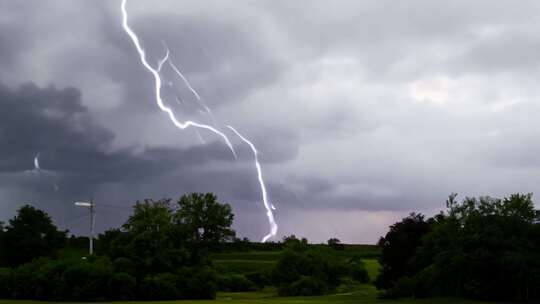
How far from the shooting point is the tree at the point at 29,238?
96.6 m

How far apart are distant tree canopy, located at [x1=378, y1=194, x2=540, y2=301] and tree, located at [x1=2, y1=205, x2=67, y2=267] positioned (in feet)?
216

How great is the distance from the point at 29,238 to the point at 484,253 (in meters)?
74.0

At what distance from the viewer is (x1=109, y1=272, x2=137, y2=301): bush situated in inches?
2325

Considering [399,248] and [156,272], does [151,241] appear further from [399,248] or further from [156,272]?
[399,248]

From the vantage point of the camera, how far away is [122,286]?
5928cm

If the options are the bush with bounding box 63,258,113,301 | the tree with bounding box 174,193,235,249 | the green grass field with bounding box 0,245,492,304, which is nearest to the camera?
the green grass field with bounding box 0,245,492,304

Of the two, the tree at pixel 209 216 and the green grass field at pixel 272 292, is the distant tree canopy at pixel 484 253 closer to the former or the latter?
the green grass field at pixel 272 292

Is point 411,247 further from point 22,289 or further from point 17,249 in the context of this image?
point 17,249

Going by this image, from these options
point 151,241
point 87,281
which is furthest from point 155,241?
point 87,281

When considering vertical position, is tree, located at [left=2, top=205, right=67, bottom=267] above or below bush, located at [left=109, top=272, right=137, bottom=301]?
above

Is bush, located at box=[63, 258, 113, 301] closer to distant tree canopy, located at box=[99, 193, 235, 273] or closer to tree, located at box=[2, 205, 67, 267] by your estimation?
distant tree canopy, located at box=[99, 193, 235, 273]

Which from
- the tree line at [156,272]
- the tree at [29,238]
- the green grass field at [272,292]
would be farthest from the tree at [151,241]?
the tree at [29,238]

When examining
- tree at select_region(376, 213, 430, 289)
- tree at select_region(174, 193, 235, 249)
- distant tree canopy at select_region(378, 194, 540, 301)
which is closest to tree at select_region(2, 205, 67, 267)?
tree at select_region(174, 193, 235, 249)

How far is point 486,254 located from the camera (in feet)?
152
